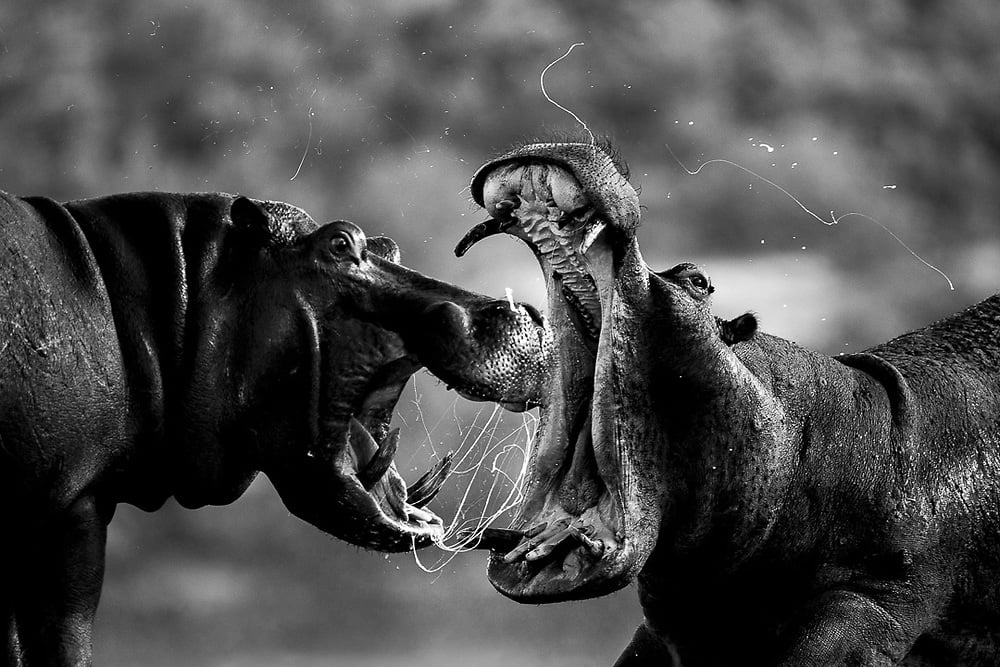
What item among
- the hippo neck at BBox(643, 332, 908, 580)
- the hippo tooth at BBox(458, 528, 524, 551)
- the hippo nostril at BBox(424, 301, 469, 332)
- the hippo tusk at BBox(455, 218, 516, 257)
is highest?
the hippo tusk at BBox(455, 218, 516, 257)

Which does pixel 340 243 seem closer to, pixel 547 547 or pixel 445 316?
pixel 445 316

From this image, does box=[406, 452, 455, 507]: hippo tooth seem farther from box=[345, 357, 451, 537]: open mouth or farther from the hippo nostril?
→ the hippo nostril

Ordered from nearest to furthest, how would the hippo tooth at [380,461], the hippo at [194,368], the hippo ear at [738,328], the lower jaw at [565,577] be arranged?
the hippo at [194,368] → the lower jaw at [565,577] → the hippo tooth at [380,461] → the hippo ear at [738,328]

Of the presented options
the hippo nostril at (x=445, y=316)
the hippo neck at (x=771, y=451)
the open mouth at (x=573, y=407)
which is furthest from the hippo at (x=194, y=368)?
the hippo neck at (x=771, y=451)

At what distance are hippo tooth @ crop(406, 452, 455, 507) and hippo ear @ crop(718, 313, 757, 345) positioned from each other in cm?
70

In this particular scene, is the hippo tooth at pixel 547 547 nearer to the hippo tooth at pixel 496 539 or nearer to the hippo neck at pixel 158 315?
the hippo tooth at pixel 496 539

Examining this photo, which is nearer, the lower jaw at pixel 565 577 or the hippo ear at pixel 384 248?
the lower jaw at pixel 565 577

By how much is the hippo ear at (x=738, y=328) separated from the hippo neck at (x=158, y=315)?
1.09 metres

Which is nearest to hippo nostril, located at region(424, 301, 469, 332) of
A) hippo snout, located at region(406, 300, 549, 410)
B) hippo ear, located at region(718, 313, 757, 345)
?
hippo snout, located at region(406, 300, 549, 410)

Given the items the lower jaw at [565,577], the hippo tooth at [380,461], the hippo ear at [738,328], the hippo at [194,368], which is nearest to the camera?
the hippo at [194,368]

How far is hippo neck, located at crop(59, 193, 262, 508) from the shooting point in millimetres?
3213

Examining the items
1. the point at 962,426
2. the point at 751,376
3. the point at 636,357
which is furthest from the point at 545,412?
the point at 962,426

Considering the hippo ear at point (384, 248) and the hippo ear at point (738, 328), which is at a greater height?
the hippo ear at point (738, 328)

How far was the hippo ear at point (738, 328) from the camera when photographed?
3.55 meters
